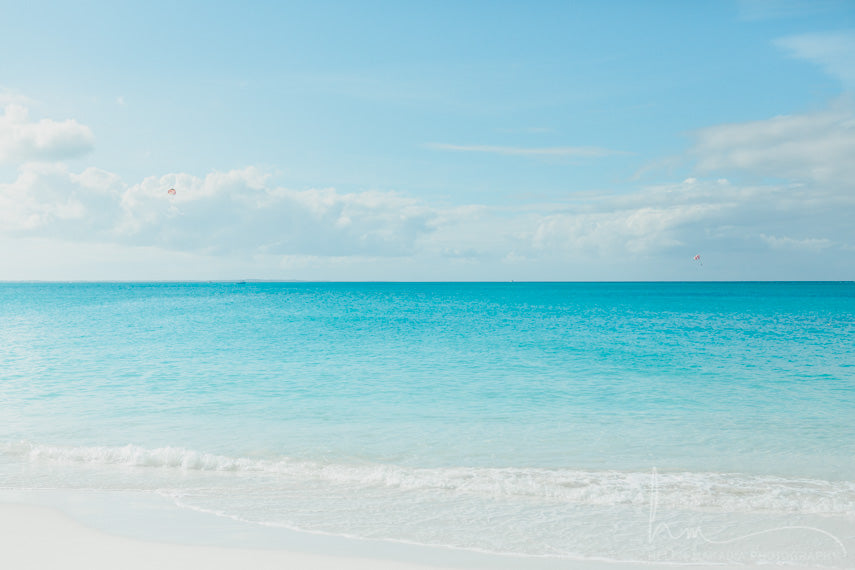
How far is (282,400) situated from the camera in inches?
747

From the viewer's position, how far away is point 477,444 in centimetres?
1395

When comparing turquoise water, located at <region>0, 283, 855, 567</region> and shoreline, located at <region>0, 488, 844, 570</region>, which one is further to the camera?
turquoise water, located at <region>0, 283, 855, 567</region>

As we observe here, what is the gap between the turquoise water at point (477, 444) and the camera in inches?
361

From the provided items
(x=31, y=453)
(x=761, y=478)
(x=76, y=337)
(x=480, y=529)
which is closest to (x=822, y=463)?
(x=761, y=478)

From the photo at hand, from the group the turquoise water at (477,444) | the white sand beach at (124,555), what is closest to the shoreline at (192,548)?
the white sand beach at (124,555)

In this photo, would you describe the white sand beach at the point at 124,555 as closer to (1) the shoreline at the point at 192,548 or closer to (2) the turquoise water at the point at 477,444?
(1) the shoreline at the point at 192,548

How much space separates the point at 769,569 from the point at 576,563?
2.73 metres

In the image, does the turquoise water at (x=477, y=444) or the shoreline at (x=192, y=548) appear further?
the turquoise water at (x=477, y=444)

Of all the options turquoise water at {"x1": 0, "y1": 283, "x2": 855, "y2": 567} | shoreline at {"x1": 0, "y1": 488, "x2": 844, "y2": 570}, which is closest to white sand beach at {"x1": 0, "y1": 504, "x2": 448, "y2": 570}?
shoreline at {"x1": 0, "y1": 488, "x2": 844, "y2": 570}

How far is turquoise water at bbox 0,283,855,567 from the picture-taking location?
30.1ft

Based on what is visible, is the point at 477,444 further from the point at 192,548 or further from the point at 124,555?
the point at 124,555

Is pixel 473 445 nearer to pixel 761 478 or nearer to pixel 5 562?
pixel 761 478

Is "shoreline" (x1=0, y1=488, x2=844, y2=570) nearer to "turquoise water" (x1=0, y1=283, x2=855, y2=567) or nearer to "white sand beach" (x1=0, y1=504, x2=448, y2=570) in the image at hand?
"white sand beach" (x1=0, y1=504, x2=448, y2=570)

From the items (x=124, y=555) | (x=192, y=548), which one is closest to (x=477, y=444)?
(x=192, y=548)
